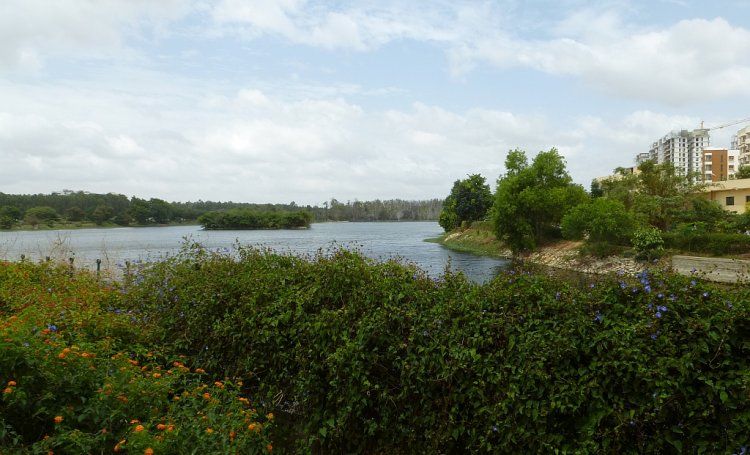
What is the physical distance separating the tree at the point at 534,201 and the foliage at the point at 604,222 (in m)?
5.42

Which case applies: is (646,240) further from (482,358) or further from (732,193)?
(482,358)

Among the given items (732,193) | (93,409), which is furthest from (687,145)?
(93,409)

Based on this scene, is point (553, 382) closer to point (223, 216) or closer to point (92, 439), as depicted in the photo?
point (92, 439)

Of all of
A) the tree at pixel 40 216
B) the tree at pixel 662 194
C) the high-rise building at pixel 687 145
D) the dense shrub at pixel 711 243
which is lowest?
the dense shrub at pixel 711 243

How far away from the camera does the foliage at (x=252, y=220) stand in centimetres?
11072

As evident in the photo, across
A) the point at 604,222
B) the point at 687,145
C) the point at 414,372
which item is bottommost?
the point at 414,372

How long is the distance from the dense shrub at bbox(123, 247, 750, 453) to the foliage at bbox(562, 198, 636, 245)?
37.7 meters

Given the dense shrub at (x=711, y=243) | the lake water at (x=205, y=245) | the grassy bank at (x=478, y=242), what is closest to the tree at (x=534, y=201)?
the grassy bank at (x=478, y=242)

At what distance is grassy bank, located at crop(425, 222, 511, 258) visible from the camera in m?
51.5

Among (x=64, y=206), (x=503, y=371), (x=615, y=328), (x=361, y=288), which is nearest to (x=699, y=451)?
(x=615, y=328)

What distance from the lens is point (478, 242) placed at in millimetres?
59250

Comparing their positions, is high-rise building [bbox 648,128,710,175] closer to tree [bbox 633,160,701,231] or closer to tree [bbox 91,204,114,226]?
tree [bbox 633,160,701,231]

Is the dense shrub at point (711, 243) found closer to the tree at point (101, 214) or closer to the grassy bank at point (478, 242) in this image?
the grassy bank at point (478, 242)

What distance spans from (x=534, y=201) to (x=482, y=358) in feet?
148
